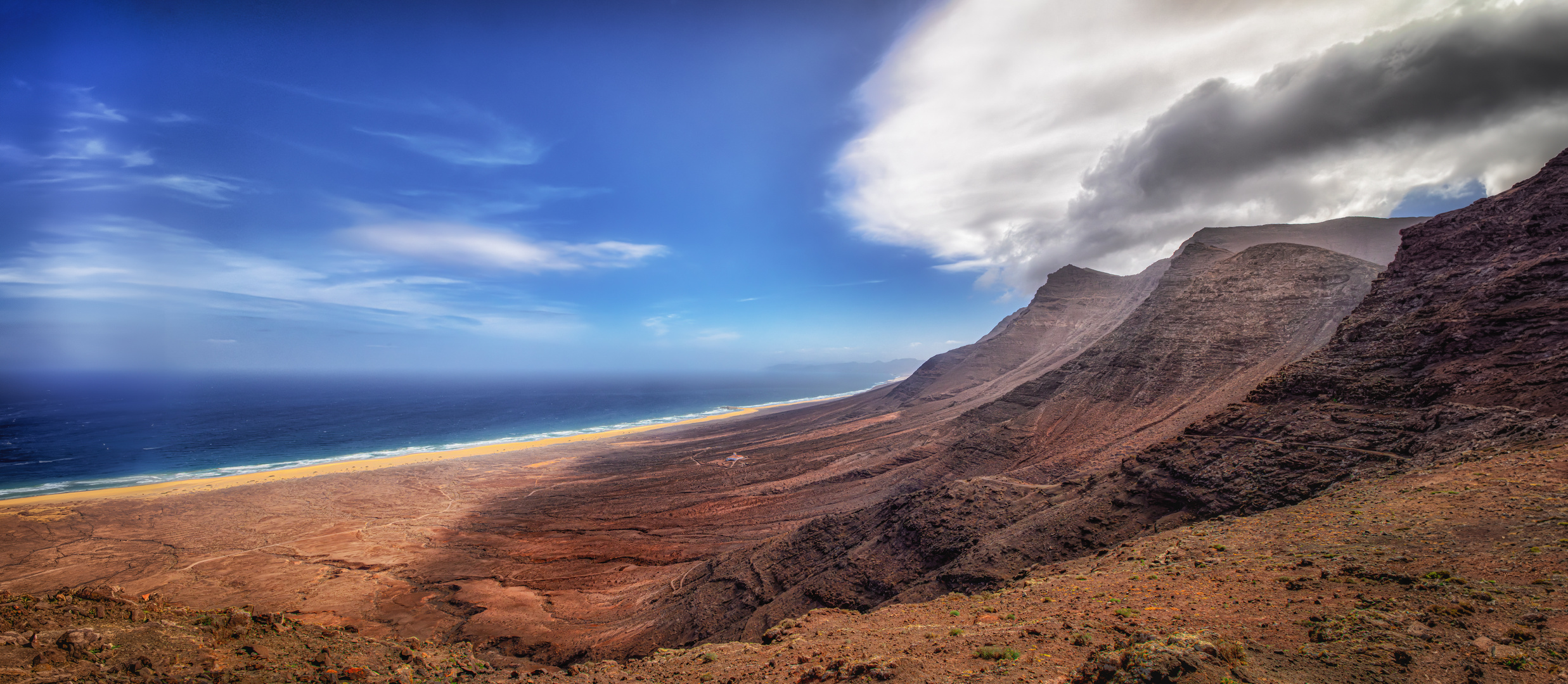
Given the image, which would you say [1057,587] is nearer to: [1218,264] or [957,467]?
[957,467]

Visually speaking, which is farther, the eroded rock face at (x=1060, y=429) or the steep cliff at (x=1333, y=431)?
the eroded rock face at (x=1060, y=429)

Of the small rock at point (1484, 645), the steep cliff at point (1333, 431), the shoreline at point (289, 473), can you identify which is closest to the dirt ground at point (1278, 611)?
the small rock at point (1484, 645)

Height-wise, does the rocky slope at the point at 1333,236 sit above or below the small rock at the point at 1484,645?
above

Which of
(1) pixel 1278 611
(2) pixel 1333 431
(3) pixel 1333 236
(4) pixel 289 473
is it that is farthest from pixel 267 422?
(3) pixel 1333 236

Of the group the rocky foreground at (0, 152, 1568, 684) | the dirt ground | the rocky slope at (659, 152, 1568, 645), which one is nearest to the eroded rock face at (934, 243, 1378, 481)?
the rocky foreground at (0, 152, 1568, 684)

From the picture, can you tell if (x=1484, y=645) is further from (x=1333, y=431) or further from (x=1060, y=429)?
(x=1060, y=429)

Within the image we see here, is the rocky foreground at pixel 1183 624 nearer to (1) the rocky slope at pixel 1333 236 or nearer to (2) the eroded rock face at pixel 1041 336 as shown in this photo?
(2) the eroded rock face at pixel 1041 336

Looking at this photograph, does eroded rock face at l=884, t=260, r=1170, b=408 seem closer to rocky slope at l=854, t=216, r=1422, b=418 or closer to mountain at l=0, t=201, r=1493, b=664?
rocky slope at l=854, t=216, r=1422, b=418
